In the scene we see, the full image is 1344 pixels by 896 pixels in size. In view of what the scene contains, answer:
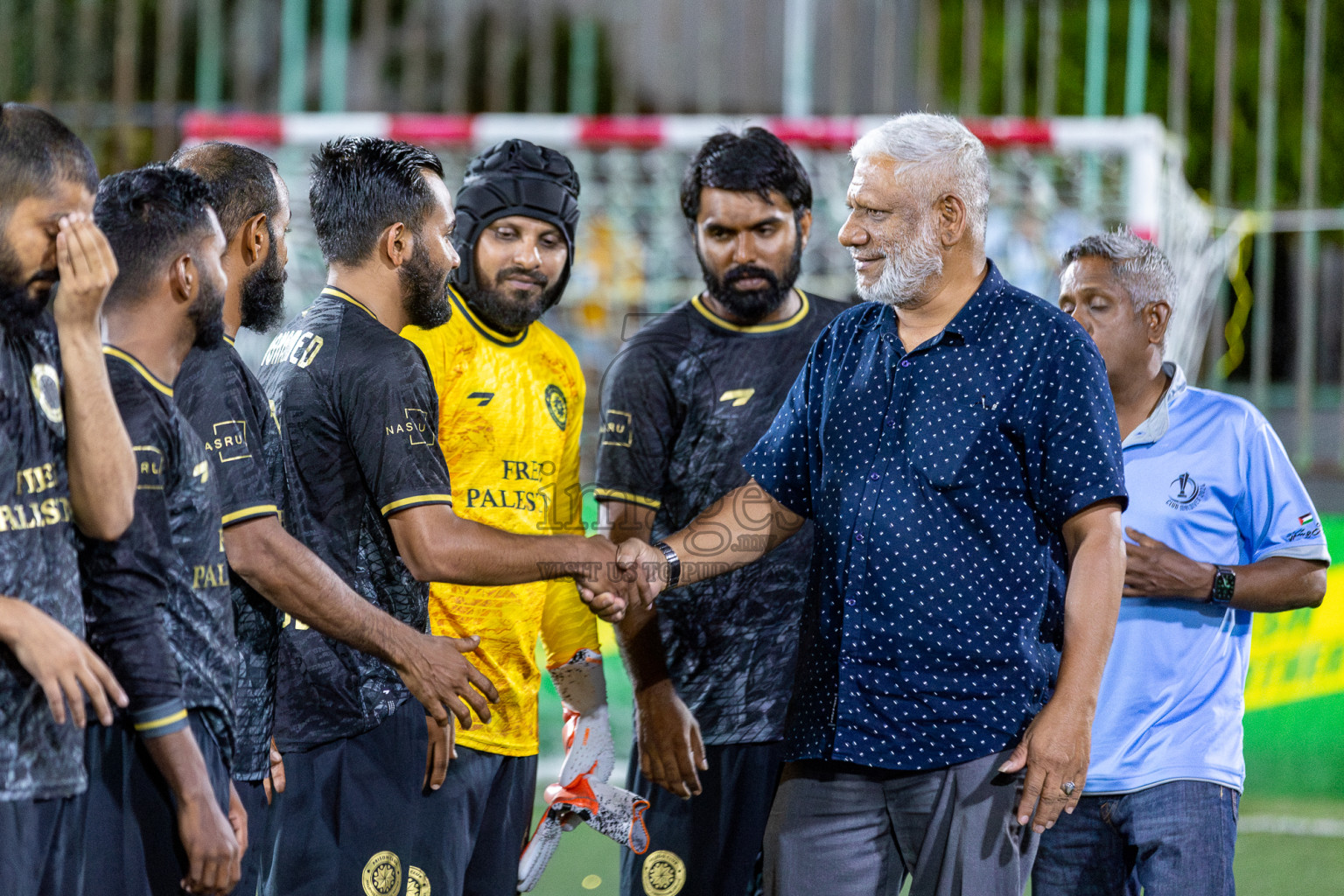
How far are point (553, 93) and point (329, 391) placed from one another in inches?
383

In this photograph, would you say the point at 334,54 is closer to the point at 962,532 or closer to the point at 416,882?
the point at 416,882

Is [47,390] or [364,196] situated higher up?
[364,196]

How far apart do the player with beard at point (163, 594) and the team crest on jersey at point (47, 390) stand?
12 centimetres

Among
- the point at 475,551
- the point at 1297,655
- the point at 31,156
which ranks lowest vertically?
the point at 1297,655

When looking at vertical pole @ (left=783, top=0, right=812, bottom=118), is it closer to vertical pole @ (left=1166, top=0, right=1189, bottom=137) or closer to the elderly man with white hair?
vertical pole @ (left=1166, top=0, right=1189, bottom=137)

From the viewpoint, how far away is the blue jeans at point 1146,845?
10.4 ft

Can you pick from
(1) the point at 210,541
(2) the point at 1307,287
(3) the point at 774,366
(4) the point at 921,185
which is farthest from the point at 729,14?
(1) the point at 210,541

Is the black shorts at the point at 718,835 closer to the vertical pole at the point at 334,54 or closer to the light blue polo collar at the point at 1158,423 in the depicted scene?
the light blue polo collar at the point at 1158,423

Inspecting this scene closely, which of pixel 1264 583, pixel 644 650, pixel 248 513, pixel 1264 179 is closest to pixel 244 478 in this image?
pixel 248 513

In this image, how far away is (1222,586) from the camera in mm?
3271

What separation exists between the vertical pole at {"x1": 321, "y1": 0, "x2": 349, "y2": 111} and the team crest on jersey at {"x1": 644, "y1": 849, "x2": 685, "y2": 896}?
7.16m

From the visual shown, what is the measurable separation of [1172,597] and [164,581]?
2159 millimetres

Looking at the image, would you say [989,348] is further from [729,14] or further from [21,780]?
[729,14]

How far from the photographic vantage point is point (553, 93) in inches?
483
